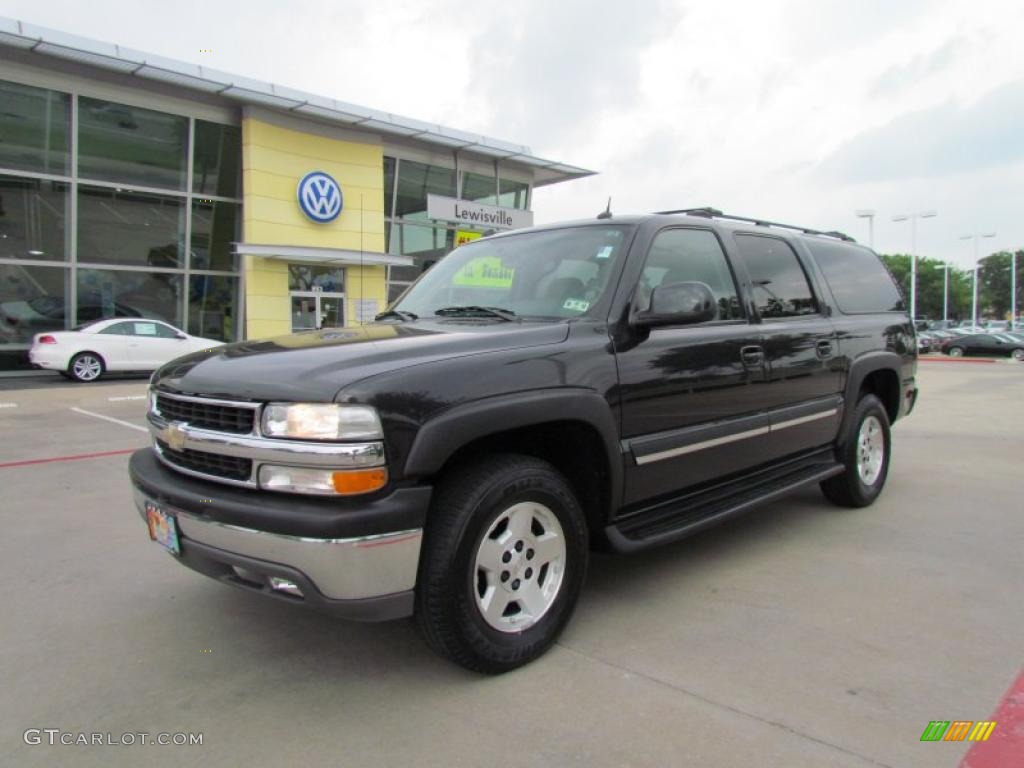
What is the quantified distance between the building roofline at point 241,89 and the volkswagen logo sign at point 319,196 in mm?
1607

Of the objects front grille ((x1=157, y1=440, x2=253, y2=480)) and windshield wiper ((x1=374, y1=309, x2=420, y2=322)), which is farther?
windshield wiper ((x1=374, y1=309, x2=420, y2=322))

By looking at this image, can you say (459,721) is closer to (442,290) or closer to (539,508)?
(539,508)

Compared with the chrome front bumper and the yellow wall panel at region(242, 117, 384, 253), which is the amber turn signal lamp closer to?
the chrome front bumper

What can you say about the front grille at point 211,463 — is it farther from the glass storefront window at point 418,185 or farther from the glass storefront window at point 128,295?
the glass storefront window at point 418,185

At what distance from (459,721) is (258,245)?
59.4 feet

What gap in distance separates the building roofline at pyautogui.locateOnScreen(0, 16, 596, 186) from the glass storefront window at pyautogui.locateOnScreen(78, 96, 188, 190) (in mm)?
995

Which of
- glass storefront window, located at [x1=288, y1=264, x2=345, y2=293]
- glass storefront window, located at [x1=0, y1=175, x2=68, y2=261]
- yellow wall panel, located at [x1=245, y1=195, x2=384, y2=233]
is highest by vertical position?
yellow wall panel, located at [x1=245, y1=195, x2=384, y2=233]

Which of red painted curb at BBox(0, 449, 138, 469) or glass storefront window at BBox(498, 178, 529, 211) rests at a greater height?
glass storefront window at BBox(498, 178, 529, 211)

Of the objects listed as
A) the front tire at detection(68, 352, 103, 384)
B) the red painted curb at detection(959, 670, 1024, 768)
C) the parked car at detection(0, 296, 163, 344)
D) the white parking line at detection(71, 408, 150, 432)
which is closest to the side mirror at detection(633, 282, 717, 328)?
the red painted curb at detection(959, 670, 1024, 768)

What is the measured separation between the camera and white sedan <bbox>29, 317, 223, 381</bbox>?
47.9ft

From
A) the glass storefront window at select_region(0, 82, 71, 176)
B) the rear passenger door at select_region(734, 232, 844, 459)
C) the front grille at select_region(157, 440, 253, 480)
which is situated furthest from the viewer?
the glass storefront window at select_region(0, 82, 71, 176)

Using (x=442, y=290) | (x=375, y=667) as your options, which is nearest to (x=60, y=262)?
(x=442, y=290)

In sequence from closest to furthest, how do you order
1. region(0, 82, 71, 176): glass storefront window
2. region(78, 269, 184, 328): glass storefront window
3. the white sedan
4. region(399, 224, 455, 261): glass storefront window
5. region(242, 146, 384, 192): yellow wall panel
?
1. the white sedan
2. region(0, 82, 71, 176): glass storefront window
3. region(78, 269, 184, 328): glass storefront window
4. region(242, 146, 384, 192): yellow wall panel
5. region(399, 224, 455, 261): glass storefront window

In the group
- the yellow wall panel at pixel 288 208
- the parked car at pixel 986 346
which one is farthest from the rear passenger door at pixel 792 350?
the parked car at pixel 986 346
